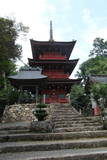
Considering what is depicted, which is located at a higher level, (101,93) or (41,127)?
(101,93)

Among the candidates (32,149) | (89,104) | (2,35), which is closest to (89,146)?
(32,149)

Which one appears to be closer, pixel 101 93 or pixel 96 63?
pixel 101 93

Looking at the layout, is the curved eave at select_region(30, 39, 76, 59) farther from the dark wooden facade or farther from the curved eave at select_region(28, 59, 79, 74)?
the curved eave at select_region(28, 59, 79, 74)

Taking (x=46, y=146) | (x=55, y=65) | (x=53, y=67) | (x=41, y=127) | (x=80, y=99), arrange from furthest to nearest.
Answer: (x=53, y=67) < (x=55, y=65) < (x=80, y=99) < (x=41, y=127) < (x=46, y=146)

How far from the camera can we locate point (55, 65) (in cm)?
2150

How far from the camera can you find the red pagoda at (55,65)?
1976 centimetres

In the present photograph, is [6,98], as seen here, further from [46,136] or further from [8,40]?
[46,136]

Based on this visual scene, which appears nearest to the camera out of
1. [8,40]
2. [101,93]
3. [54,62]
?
[8,40]

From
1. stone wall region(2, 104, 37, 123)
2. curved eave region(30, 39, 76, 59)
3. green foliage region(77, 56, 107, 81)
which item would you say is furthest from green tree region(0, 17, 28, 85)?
green foliage region(77, 56, 107, 81)

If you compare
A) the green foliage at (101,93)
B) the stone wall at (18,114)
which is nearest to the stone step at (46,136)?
the green foliage at (101,93)

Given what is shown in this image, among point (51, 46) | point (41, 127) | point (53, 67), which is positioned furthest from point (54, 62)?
point (41, 127)

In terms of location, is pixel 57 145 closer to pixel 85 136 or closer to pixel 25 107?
pixel 85 136

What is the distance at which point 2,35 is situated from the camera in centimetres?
709

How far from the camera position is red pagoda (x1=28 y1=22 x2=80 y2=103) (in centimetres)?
1976
